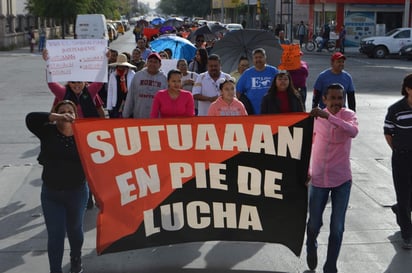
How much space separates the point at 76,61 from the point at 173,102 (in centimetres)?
115

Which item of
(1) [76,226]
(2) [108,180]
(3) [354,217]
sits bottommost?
(3) [354,217]

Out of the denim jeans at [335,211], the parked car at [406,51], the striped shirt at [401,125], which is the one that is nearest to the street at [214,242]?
the denim jeans at [335,211]

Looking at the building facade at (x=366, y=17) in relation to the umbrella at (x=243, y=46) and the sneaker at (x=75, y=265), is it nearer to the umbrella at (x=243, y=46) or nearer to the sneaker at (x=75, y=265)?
the umbrella at (x=243, y=46)

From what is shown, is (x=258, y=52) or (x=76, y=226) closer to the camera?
(x=76, y=226)

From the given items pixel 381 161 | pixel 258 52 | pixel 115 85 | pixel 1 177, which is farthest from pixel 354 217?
pixel 1 177

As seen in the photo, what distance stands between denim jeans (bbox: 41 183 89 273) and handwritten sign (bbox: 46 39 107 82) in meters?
1.80

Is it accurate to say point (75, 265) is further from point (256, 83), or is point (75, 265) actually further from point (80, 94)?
point (256, 83)

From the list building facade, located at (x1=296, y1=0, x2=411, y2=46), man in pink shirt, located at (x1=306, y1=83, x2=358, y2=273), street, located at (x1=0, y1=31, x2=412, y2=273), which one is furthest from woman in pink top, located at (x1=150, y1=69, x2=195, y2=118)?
building facade, located at (x1=296, y1=0, x2=411, y2=46)

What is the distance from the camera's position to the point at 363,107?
673 inches

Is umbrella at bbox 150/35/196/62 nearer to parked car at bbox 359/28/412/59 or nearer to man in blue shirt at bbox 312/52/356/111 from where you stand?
man in blue shirt at bbox 312/52/356/111

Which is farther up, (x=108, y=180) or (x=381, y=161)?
(x=108, y=180)

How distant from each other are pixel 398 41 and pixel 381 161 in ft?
87.3

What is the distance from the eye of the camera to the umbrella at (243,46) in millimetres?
12883

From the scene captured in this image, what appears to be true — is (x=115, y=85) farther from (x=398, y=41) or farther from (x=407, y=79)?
(x=398, y=41)
